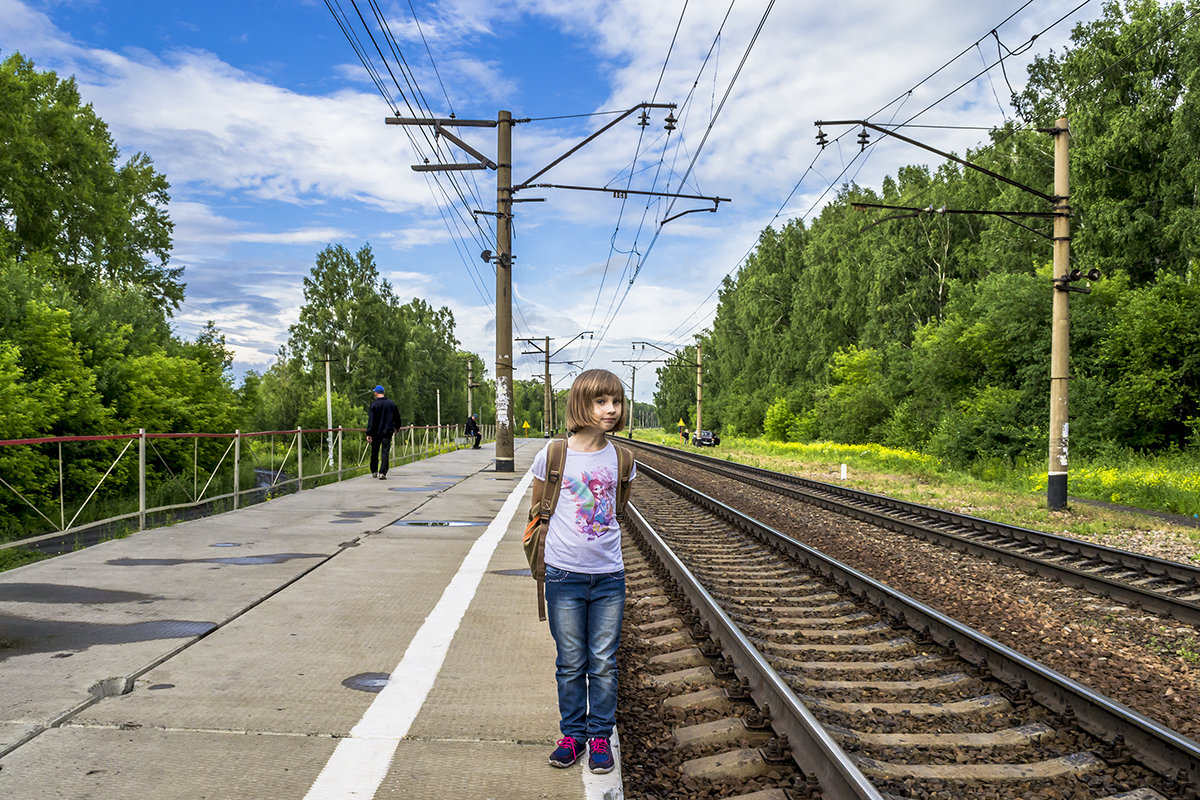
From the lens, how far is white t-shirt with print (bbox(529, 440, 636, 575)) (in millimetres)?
3699

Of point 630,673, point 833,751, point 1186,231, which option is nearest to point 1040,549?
point 630,673

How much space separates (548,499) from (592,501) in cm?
19

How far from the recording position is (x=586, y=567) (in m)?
3.70

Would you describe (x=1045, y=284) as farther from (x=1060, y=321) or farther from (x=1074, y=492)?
(x=1060, y=321)

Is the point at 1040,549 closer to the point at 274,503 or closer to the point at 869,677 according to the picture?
the point at 869,677

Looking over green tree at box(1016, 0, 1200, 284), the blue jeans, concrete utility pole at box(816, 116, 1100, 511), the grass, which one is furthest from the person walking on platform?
green tree at box(1016, 0, 1200, 284)

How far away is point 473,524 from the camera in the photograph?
1181 cm

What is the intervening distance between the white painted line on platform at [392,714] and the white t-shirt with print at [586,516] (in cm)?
105

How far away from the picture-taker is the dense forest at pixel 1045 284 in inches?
989

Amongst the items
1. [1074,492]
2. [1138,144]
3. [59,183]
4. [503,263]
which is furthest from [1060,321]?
[59,183]

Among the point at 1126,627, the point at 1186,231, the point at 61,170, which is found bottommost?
the point at 1126,627

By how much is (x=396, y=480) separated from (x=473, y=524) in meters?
8.08

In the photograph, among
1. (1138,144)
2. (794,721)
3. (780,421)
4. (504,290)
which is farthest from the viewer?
(780,421)

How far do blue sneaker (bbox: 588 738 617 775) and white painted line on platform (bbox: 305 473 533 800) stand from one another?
2.66 feet
